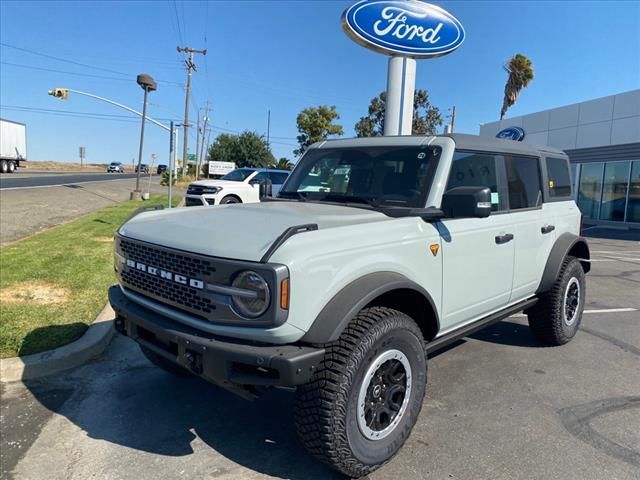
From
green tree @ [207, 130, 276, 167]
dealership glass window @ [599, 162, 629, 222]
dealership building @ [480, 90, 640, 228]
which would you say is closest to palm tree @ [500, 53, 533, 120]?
dealership building @ [480, 90, 640, 228]

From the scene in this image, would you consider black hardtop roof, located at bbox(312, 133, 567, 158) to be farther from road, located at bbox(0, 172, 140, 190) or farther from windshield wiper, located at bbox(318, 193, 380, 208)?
road, located at bbox(0, 172, 140, 190)

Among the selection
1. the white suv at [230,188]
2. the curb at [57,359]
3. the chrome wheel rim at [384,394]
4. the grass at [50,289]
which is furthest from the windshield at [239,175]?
the chrome wheel rim at [384,394]

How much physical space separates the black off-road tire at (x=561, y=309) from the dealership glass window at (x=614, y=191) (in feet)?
60.3

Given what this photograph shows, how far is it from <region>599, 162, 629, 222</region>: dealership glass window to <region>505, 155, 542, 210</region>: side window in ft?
62.2

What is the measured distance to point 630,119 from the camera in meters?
19.1

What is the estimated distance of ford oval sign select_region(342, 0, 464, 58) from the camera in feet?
34.8

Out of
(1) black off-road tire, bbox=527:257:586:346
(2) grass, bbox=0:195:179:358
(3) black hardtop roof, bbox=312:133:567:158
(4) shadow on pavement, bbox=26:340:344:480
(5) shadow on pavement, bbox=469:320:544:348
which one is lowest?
(4) shadow on pavement, bbox=26:340:344:480

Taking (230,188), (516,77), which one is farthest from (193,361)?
(516,77)

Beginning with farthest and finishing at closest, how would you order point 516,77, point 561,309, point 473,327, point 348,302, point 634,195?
point 516,77 → point 634,195 → point 561,309 → point 473,327 → point 348,302

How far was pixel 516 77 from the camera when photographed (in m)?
27.8

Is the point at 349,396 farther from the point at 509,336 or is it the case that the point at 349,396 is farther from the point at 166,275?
the point at 509,336

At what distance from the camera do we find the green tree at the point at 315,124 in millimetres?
39656

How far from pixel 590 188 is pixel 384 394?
2343 centimetres

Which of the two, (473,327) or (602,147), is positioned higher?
(602,147)
